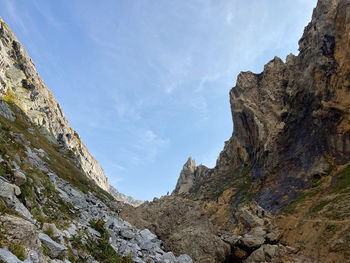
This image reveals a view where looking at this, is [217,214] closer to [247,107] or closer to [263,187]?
[263,187]

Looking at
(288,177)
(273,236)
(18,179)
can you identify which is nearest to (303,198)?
(288,177)

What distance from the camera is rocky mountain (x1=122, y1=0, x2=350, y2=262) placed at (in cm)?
2195

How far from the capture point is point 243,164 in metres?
88.4

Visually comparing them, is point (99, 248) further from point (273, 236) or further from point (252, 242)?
point (273, 236)

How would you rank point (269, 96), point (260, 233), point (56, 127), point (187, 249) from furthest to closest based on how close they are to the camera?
point (56, 127) < point (269, 96) < point (260, 233) < point (187, 249)

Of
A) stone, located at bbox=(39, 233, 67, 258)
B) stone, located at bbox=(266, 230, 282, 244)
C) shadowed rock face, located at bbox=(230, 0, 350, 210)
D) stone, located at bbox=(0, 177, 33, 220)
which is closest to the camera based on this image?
stone, located at bbox=(39, 233, 67, 258)

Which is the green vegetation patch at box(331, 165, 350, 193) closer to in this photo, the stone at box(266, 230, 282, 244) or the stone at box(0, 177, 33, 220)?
the stone at box(266, 230, 282, 244)

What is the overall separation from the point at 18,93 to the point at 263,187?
76878 millimetres

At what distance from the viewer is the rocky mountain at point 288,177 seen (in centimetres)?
2195

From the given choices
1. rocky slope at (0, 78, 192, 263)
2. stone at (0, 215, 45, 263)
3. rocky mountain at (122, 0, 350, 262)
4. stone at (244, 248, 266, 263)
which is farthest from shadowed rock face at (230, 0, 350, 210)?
stone at (0, 215, 45, 263)

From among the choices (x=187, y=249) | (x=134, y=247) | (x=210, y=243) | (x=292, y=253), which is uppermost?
(x=292, y=253)

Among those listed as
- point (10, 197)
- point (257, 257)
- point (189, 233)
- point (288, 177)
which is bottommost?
point (10, 197)

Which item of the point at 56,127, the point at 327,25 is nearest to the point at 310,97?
the point at 327,25

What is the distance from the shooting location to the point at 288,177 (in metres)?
47.8
